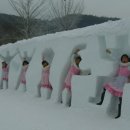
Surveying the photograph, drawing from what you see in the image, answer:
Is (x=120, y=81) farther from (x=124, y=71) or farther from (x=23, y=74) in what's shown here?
(x=23, y=74)

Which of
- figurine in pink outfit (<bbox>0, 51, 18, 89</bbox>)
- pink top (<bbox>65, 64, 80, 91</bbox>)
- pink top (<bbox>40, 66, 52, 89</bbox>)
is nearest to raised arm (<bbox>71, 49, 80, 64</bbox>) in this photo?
pink top (<bbox>65, 64, 80, 91</bbox>)

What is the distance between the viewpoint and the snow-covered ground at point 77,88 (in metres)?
6.30

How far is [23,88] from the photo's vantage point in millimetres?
9531

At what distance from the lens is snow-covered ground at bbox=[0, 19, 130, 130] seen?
248 inches

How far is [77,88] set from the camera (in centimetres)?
723

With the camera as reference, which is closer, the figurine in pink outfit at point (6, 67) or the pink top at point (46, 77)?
the pink top at point (46, 77)

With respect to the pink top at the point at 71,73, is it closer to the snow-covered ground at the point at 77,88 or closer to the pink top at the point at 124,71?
the snow-covered ground at the point at 77,88

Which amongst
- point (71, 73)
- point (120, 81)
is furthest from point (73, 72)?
point (120, 81)

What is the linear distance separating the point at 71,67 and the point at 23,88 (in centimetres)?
223

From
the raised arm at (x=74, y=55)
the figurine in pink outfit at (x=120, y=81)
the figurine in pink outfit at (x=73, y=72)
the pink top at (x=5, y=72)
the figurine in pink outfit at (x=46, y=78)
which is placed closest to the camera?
the figurine in pink outfit at (x=120, y=81)

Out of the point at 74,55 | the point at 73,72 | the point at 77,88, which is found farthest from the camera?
the point at 74,55

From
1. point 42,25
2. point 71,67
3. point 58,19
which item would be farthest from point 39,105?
point 42,25

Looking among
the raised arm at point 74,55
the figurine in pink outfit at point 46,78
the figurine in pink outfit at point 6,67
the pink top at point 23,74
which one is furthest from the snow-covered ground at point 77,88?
the figurine in pink outfit at point 6,67

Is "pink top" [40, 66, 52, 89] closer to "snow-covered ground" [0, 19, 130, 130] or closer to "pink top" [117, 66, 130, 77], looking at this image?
"snow-covered ground" [0, 19, 130, 130]
